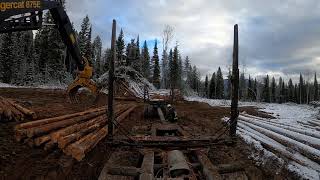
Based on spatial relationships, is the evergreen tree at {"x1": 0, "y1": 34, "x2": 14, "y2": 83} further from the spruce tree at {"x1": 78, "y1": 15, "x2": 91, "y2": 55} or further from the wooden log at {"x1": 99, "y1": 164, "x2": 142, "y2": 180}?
the wooden log at {"x1": 99, "y1": 164, "x2": 142, "y2": 180}

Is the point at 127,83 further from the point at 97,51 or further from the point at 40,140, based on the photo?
the point at 97,51

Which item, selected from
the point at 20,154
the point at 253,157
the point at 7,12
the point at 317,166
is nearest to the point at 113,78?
the point at 20,154

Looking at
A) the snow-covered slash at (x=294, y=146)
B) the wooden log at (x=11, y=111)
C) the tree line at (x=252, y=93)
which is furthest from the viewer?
the tree line at (x=252, y=93)

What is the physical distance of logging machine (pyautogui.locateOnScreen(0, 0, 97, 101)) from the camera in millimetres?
12453

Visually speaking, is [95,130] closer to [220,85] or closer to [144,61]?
[144,61]

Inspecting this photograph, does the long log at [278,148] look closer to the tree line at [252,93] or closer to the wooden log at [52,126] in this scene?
the wooden log at [52,126]

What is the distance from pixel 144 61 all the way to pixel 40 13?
269 feet

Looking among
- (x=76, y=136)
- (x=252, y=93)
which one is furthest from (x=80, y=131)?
(x=252, y=93)

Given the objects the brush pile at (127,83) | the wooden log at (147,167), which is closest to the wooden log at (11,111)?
the wooden log at (147,167)

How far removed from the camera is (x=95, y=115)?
41.5ft

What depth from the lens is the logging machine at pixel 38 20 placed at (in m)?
12.5

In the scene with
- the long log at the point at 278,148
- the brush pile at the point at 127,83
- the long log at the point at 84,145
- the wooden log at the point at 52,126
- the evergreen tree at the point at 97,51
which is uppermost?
the evergreen tree at the point at 97,51

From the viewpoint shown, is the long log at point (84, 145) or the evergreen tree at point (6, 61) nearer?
the long log at point (84, 145)

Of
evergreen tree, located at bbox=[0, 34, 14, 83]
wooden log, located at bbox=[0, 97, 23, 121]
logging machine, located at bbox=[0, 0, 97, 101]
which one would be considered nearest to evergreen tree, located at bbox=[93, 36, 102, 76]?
evergreen tree, located at bbox=[0, 34, 14, 83]
